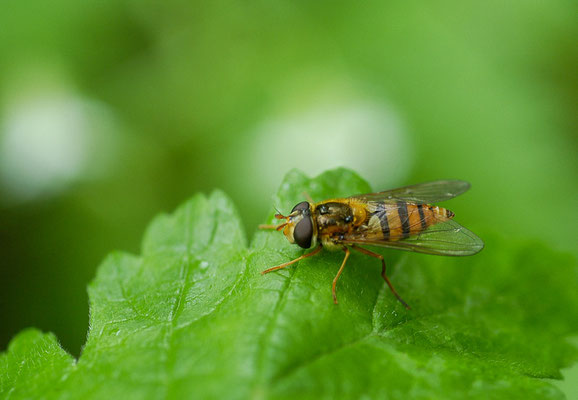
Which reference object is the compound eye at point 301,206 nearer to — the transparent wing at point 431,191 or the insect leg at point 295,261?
the insect leg at point 295,261

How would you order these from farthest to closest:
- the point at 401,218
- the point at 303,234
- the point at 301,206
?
the point at 401,218, the point at 301,206, the point at 303,234

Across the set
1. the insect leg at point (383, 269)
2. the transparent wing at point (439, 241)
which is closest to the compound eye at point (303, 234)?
the transparent wing at point (439, 241)

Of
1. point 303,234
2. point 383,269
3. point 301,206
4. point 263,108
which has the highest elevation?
point 263,108

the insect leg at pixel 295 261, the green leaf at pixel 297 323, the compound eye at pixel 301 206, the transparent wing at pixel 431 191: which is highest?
the compound eye at pixel 301 206

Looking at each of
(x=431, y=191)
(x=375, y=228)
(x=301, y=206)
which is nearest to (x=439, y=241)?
(x=375, y=228)

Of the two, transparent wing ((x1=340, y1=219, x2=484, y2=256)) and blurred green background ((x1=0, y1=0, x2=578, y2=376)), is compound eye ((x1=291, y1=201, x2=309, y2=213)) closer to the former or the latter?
transparent wing ((x1=340, y1=219, x2=484, y2=256))

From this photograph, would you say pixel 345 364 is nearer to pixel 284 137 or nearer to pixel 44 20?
pixel 284 137

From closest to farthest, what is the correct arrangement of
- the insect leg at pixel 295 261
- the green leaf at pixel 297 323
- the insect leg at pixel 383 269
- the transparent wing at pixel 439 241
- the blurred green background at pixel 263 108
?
the green leaf at pixel 297 323 → the insect leg at pixel 295 261 → the insect leg at pixel 383 269 → the transparent wing at pixel 439 241 → the blurred green background at pixel 263 108

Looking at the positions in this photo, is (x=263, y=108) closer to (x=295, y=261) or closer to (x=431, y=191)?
(x=431, y=191)
